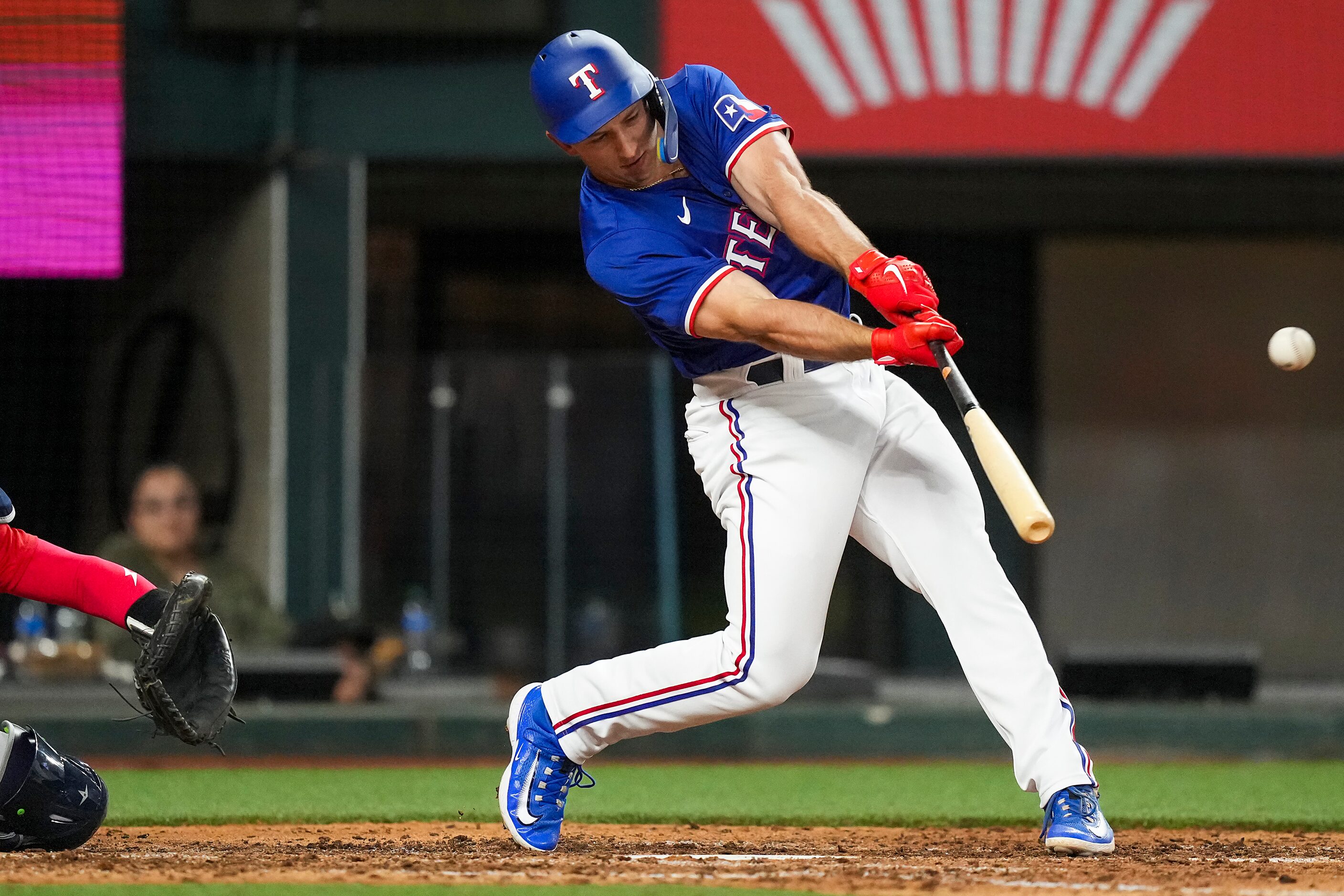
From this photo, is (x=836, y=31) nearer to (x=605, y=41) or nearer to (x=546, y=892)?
(x=605, y=41)

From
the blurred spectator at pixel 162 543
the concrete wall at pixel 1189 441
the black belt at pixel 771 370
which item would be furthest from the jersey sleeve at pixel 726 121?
the concrete wall at pixel 1189 441

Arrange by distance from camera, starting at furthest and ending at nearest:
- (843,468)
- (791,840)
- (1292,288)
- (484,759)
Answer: (1292,288) → (484,759) → (791,840) → (843,468)

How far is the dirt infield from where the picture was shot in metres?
2.68

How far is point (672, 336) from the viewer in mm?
3146

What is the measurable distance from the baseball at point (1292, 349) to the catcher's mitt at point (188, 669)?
2158mm

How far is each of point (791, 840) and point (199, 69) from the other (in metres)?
5.21

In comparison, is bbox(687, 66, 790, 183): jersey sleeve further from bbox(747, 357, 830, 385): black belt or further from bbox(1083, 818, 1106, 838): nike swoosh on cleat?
bbox(1083, 818, 1106, 838): nike swoosh on cleat

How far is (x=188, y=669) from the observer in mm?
2953

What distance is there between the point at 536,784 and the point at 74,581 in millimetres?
950

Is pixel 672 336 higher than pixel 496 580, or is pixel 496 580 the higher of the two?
pixel 672 336

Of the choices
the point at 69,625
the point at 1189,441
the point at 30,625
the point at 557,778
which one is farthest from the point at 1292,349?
the point at 1189,441

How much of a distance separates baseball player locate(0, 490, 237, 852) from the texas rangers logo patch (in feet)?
4.24

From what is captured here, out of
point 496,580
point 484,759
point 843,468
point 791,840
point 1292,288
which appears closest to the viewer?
point 843,468

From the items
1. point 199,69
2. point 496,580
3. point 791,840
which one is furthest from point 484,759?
point 199,69
